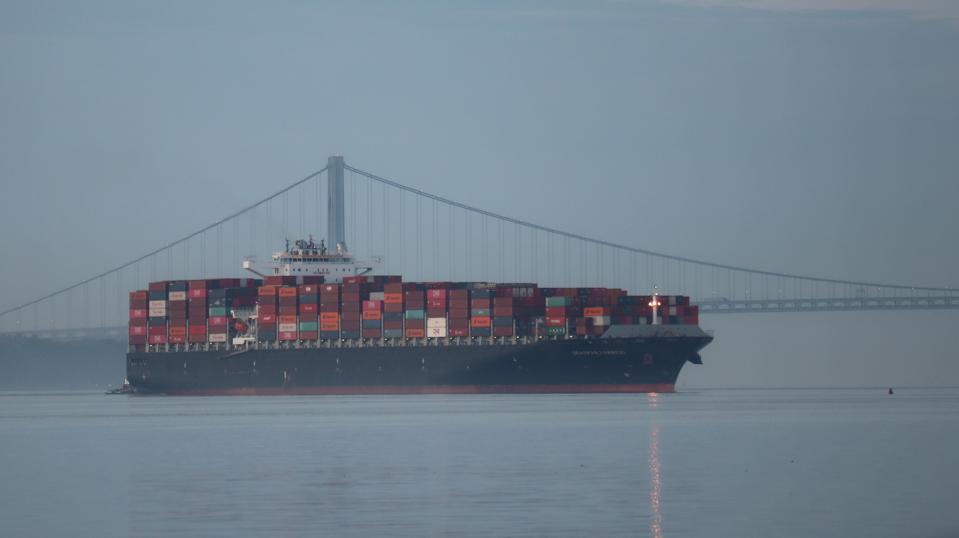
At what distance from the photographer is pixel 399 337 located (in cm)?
10138

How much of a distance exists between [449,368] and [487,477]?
196ft

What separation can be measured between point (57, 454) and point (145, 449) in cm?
285

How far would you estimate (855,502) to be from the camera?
32625mm

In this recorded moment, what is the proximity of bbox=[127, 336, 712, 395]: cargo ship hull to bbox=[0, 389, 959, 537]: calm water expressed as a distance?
25098mm

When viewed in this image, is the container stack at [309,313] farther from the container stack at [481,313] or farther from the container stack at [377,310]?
the container stack at [481,313]

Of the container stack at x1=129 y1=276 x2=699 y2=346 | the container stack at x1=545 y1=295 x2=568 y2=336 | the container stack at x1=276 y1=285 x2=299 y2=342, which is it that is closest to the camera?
the container stack at x1=545 y1=295 x2=568 y2=336

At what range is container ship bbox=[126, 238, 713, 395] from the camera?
96938 mm

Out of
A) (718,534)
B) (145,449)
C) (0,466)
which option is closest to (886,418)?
(145,449)

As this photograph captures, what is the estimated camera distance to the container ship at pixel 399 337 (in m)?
96.9

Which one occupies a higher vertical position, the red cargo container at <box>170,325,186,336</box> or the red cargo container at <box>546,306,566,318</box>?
the red cargo container at <box>546,306,566,318</box>

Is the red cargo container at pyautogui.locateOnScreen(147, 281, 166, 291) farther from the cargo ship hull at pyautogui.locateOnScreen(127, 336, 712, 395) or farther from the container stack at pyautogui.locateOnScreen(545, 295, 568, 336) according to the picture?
the container stack at pyautogui.locateOnScreen(545, 295, 568, 336)

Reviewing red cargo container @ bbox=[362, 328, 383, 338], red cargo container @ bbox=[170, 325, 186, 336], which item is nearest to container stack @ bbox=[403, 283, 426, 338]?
red cargo container @ bbox=[362, 328, 383, 338]

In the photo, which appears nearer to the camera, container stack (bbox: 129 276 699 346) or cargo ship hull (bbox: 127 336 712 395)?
cargo ship hull (bbox: 127 336 712 395)

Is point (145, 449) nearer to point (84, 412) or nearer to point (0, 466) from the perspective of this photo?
point (0, 466)
